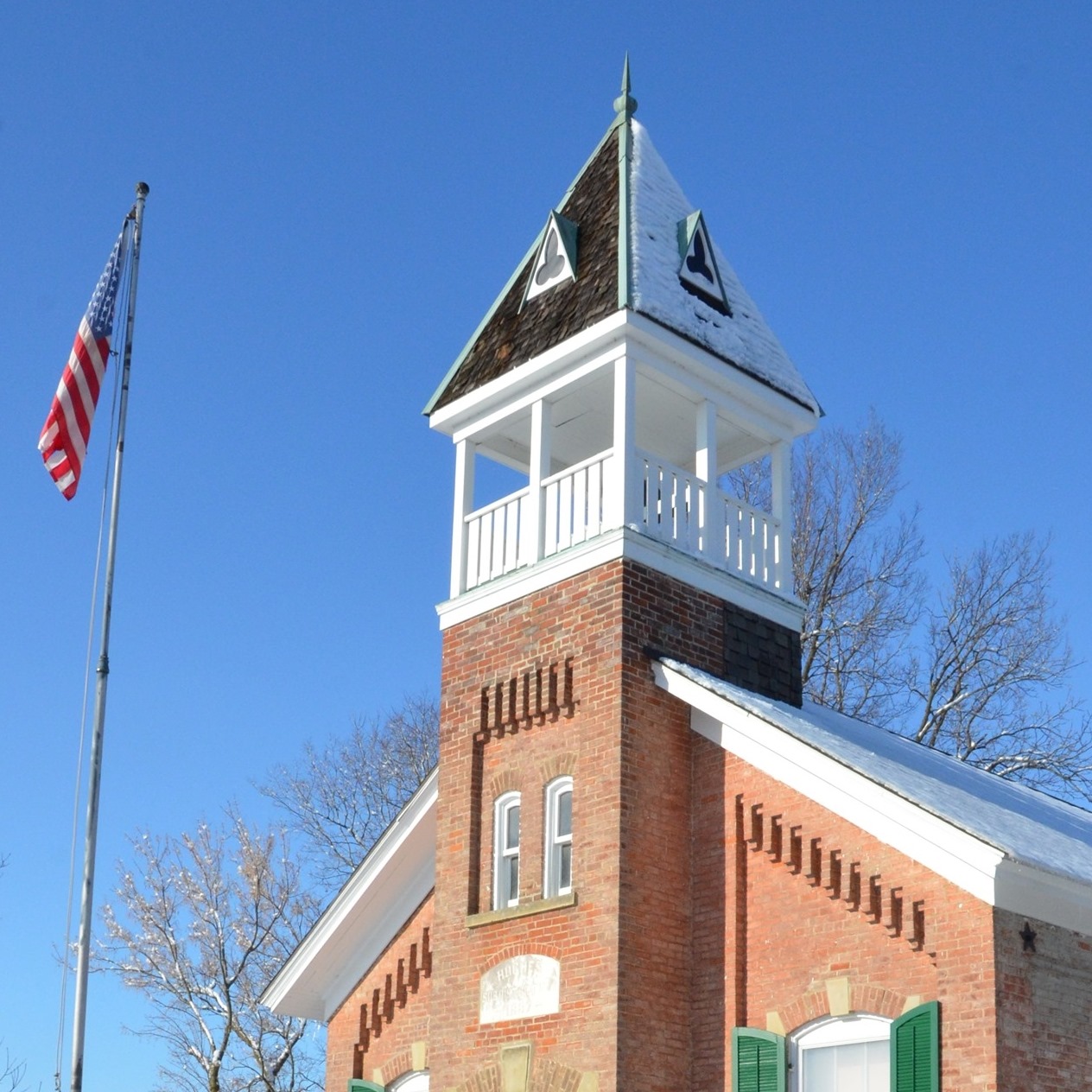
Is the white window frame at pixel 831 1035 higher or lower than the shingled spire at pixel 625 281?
lower

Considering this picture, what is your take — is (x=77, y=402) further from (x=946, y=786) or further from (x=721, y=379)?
(x=946, y=786)

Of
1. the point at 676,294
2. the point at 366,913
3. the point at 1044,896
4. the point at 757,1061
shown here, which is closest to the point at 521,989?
the point at 757,1061

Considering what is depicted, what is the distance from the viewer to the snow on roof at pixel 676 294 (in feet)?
62.2

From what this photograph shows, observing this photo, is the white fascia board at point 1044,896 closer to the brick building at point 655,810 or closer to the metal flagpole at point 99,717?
the brick building at point 655,810

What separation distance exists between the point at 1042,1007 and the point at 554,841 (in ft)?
17.4

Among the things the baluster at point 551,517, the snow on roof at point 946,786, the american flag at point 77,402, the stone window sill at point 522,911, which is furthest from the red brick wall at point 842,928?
the american flag at point 77,402

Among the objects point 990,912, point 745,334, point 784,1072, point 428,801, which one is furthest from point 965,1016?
point 745,334

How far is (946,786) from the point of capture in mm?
17469

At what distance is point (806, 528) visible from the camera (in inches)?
1339

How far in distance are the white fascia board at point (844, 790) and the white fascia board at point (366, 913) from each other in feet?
12.2

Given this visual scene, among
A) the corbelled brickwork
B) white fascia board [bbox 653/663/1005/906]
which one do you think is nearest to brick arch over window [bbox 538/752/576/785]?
the corbelled brickwork

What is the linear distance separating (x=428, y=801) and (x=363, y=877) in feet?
4.43

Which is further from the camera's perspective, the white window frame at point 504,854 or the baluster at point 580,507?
the baluster at point 580,507

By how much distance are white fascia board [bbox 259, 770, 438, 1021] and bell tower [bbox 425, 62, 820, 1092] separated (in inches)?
46.2
